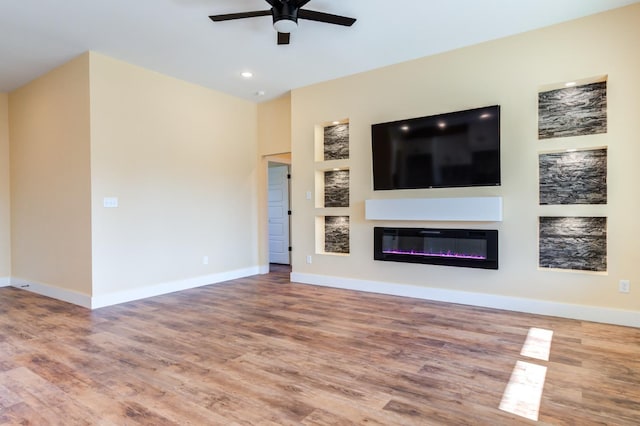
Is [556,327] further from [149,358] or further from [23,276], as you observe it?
[23,276]

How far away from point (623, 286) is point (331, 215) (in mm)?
3323

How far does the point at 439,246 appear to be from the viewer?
4.35 m

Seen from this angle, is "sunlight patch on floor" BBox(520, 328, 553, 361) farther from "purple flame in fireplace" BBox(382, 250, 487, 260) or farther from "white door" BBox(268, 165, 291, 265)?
"white door" BBox(268, 165, 291, 265)

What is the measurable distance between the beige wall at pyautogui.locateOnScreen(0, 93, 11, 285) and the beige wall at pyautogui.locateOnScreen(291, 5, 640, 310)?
16.0 feet

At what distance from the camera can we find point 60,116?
4.58 meters

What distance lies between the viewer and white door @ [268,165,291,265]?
7223 millimetres

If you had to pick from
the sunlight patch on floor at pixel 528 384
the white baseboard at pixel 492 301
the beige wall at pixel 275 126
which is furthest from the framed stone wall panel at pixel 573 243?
the beige wall at pixel 275 126

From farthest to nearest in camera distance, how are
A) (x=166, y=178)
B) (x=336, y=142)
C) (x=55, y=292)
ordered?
(x=336, y=142)
(x=166, y=178)
(x=55, y=292)

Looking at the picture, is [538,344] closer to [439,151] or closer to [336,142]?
[439,151]

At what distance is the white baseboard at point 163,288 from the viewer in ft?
13.9

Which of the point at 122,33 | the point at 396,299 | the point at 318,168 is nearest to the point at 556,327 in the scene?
the point at 396,299

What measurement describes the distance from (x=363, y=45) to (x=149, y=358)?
12.2 feet

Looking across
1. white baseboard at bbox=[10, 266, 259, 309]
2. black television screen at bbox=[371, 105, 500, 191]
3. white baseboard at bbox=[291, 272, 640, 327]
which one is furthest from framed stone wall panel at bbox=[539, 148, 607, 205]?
white baseboard at bbox=[10, 266, 259, 309]

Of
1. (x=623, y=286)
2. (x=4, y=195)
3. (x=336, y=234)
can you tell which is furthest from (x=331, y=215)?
(x=4, y=195)
